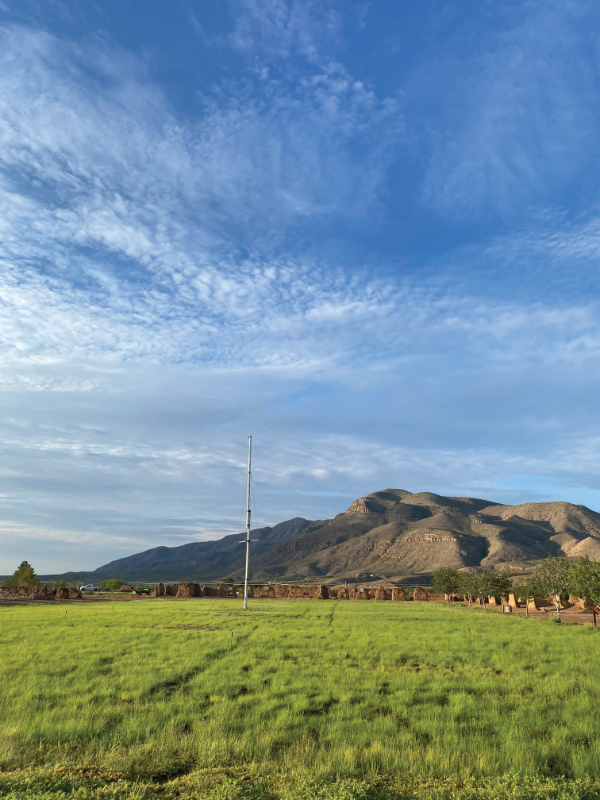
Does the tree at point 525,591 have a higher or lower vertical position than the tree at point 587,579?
lower

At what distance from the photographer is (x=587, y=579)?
→ 4209cm

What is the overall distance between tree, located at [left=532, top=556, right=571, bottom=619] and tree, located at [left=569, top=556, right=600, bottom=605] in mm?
2097

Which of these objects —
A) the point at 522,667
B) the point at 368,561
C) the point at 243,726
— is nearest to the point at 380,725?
the point at 243,726

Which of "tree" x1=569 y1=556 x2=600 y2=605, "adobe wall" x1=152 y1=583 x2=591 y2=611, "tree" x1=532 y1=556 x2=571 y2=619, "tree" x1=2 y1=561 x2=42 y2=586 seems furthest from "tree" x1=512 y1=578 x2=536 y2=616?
"tree" x1=2 y1=561 x2=42 y2=586

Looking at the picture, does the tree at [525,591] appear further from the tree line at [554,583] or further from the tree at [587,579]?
the tree at [587,579]

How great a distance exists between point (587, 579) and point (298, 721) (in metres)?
38.8

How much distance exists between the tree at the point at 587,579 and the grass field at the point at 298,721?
20.5 meters

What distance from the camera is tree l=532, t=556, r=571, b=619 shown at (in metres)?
49.2

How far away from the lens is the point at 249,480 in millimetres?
55000

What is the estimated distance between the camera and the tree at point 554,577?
49.2 meters

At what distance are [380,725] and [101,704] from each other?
7.08m

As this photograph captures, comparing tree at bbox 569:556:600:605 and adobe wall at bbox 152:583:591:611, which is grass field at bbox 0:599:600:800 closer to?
tree at bbox 569:556:600:605

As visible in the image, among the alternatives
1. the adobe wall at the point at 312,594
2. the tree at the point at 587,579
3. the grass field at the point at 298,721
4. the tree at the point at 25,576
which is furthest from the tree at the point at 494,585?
the tree at the point at 25,576

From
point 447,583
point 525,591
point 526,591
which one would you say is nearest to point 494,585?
point 525,591
